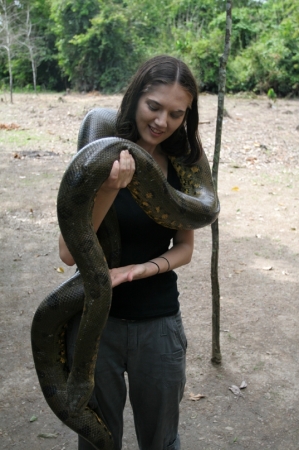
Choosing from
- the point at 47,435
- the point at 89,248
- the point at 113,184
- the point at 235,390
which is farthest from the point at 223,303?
the point at 113,184

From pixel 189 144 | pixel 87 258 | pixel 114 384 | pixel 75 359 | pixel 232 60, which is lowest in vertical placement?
pixel 232 60

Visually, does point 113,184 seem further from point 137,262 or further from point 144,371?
point 144,371

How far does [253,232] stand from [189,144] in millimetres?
5280

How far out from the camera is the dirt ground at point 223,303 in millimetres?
3641

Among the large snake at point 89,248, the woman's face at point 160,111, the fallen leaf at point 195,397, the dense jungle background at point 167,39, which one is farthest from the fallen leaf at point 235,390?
the dense jungle background at point 167,39

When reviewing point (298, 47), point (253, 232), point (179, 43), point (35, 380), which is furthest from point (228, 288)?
point (179, 43)

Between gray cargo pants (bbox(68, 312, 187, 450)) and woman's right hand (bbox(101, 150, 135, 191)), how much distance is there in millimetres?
662

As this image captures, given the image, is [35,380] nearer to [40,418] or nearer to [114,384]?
[40,418]

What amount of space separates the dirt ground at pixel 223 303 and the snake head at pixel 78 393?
4.31ft

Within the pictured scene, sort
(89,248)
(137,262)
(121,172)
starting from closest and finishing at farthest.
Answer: (121,172) < (89,248) < (137,262)

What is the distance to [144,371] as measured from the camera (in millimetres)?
2352

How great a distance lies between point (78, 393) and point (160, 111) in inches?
50.0

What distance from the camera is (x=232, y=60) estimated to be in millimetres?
26094

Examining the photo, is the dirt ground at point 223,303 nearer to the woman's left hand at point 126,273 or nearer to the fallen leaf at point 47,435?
the fallen leaf at point 47,435
